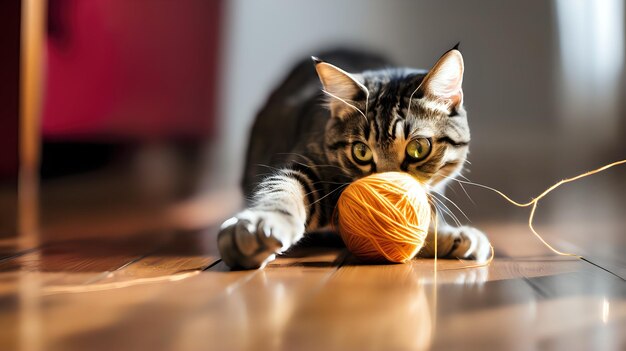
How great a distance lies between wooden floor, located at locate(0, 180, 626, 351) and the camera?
73 cm

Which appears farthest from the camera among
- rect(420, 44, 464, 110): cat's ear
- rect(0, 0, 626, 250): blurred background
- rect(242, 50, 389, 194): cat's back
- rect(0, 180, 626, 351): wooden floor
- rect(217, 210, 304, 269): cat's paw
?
rect(0, 0, 626, 250): blurred background

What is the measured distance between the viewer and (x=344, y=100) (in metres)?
1.36

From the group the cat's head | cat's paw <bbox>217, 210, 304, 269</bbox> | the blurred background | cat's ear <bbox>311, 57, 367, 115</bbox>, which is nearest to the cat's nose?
the cat's head

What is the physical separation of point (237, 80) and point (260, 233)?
7.66ft

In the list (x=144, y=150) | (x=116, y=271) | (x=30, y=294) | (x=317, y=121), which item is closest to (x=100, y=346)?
(x=30, y=294)

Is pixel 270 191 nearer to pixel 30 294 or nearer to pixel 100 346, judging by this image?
pixel 30 294

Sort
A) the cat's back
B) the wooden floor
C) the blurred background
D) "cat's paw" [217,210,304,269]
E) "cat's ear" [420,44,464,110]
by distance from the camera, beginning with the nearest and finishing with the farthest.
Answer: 1. the wooden floor
2. "cat's paw" [217,210,304,269]
3. "cat's ear" [420,44,464,110]
4. the cat's back
5. the blurred background

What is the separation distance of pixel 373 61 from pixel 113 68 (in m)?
1.57

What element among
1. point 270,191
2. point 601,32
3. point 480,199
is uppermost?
point 601,32

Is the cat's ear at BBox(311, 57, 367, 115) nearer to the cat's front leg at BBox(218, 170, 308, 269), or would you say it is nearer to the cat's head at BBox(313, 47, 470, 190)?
the cat's head at BBox(313, 47, 470, 190)

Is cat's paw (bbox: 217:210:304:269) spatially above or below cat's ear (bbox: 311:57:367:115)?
below

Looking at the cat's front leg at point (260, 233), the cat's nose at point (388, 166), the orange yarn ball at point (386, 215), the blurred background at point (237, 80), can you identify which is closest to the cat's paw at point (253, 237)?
the cat's front leg at point (260, 233)

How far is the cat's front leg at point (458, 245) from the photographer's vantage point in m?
1.29

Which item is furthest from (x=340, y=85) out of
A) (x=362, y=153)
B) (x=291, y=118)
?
(x=291, y=118)
